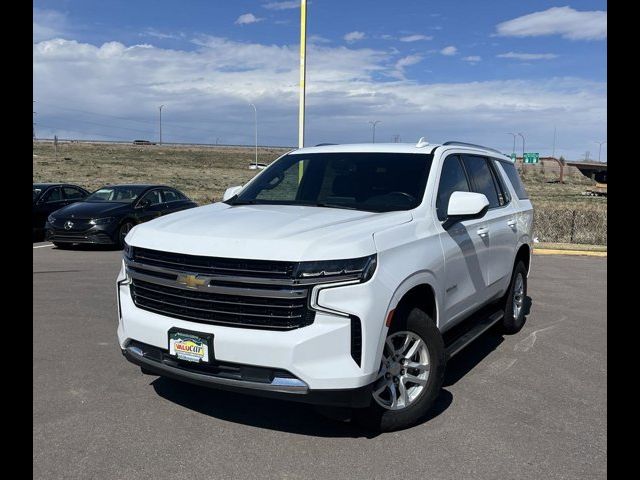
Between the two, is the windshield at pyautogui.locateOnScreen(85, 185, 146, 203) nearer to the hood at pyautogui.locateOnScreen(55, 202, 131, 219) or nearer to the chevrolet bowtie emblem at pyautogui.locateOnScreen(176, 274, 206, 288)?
the hood at pyautogui.locateOnScreen(55, 202, 131, 219)

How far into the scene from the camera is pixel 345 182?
5109 mm

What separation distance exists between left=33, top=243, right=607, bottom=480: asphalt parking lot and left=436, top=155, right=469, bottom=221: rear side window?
4.79ft

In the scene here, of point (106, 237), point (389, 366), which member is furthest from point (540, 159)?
point (389, 366)

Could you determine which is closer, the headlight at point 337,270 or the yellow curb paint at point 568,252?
the headlight at point 337,270

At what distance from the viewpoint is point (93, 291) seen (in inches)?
331

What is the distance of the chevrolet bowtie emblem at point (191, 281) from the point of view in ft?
11.8

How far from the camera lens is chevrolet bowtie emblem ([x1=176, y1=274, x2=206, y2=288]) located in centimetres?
361

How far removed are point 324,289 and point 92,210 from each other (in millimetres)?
11194

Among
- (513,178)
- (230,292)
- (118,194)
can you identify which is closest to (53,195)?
(118,194)

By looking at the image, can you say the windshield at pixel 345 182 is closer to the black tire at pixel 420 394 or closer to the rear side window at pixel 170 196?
the black tire at pixel 420 394

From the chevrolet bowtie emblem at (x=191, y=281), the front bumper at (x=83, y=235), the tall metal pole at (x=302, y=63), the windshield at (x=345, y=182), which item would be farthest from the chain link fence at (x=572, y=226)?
the chevrolet bowtie emblem at (x=191, y=281)

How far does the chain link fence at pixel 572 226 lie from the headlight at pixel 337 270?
1273cm

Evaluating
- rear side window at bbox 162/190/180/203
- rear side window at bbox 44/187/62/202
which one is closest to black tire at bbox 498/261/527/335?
rear side window at bbox 162/190/180/203
